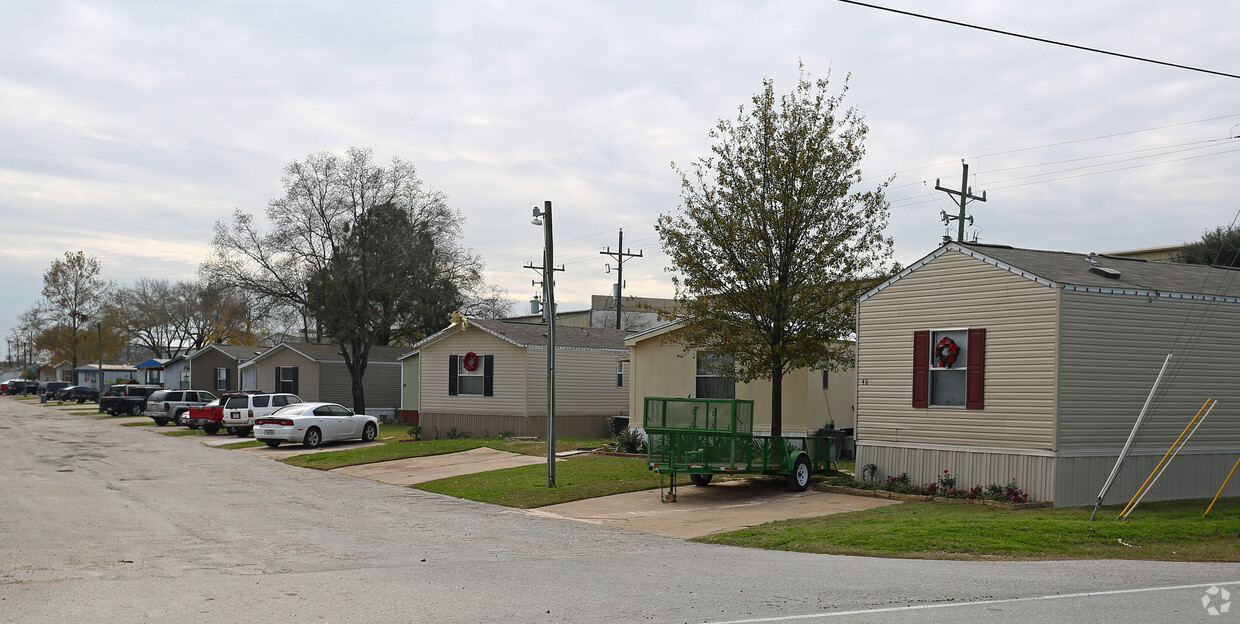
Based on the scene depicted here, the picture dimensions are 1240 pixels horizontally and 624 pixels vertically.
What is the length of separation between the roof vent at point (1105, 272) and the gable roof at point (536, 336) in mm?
18287

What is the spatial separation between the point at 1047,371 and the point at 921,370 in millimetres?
2465

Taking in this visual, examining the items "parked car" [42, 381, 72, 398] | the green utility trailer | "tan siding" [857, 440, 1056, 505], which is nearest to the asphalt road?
the green utility trailer

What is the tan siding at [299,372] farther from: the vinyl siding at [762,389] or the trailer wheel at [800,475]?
the trailer wheel at [800,475]

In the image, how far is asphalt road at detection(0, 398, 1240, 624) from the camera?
849 centimetres

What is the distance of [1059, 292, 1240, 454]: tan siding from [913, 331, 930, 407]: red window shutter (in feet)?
8.40

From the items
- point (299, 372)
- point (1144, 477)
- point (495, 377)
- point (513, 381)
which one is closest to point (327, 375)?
point (299, 372)

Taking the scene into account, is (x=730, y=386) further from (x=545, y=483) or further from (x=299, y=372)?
(x=299, y=372)

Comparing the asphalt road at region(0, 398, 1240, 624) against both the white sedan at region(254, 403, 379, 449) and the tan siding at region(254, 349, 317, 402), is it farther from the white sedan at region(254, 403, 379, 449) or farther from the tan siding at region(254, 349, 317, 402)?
the tan siding at region(254, 349, 317, 402)

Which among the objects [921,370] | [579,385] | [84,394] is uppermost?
[921,370]

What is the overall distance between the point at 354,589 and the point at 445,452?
61.0 feet

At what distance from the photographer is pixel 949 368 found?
1769 cm

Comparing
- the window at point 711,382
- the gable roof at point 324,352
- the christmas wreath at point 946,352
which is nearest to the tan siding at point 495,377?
the window at point 711,382

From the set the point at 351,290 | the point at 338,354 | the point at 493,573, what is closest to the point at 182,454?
the point at 351,290

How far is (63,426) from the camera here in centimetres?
4319
